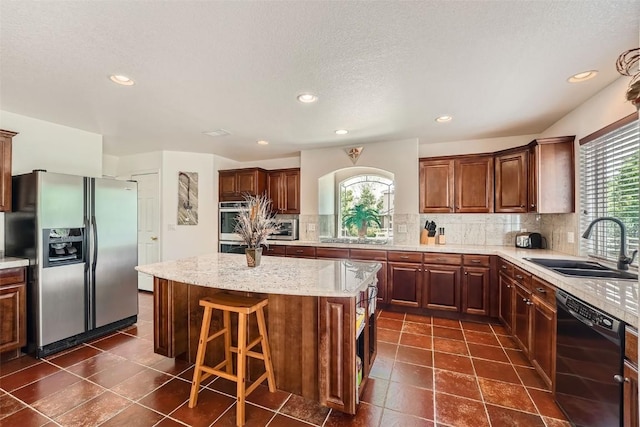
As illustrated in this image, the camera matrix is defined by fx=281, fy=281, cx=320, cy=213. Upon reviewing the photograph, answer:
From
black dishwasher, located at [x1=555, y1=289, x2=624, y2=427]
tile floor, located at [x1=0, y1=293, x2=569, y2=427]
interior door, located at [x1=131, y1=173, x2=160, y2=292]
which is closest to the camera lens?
black dishwasher, located at [x1=555, y1=289, x2=624, y2=427]

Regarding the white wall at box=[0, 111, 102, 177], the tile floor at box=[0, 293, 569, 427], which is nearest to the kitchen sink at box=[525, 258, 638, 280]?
the tile floor at box=[0, 293, 569, 427]

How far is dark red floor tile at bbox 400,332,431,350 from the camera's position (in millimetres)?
2852

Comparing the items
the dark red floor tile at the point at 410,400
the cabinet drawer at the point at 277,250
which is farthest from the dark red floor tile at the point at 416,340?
the cabinet drawer at the point at 277,250

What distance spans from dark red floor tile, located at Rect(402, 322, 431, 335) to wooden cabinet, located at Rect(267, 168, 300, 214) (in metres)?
2.51

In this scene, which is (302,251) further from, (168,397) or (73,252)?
(73,252)

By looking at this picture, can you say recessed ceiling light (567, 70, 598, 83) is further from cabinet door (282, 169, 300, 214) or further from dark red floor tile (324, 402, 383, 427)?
cabinet door (282, 169, 300, 214)

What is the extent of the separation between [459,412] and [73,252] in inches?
146

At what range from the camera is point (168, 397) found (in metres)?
2.03

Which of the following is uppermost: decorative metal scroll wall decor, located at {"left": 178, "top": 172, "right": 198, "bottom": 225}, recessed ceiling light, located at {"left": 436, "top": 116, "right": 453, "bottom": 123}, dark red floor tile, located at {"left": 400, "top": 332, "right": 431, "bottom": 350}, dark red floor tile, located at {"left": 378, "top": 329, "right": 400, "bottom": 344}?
recessed ceiling light, located at {"left": 436, "top": 116, "right": 453, "bottom": 123}

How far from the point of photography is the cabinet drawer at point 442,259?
139 inches

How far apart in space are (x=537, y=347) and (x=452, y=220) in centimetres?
216

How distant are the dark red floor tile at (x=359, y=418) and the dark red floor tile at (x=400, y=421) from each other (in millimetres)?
39

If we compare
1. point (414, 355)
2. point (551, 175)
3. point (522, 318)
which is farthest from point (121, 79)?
point (551, 175)

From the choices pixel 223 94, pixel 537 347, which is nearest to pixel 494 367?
pixel 537 347
